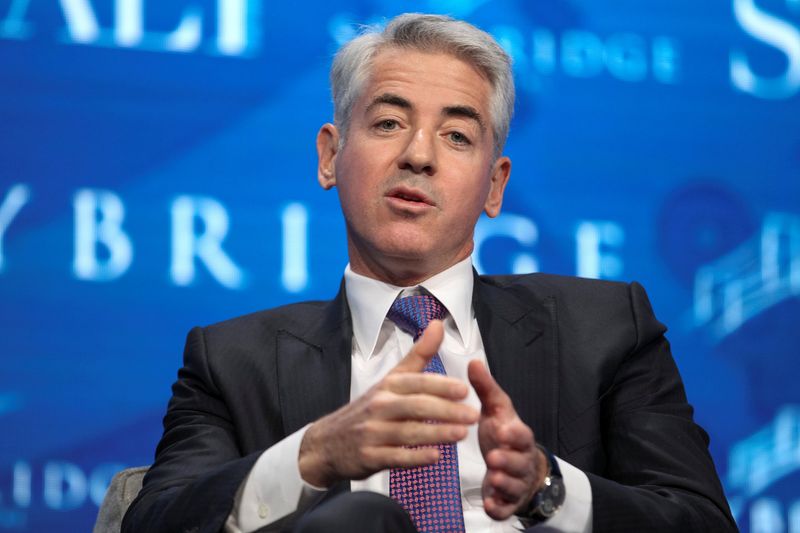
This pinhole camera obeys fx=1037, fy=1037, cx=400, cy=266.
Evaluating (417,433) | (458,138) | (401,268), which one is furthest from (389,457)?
(458,138)

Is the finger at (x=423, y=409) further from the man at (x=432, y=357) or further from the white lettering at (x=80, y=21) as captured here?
the white lettering at (x=80, y=21)

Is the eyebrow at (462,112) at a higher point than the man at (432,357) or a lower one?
higher

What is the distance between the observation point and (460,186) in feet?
6.25

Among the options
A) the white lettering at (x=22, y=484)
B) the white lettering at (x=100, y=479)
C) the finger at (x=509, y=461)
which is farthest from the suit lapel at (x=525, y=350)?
the white lettering at (x=22, y=484)

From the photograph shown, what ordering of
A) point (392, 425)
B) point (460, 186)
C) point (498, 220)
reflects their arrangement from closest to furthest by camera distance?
1. point (392, 425)
2. point (460, 186)
3. point (498, 220)

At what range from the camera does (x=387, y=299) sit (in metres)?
1.88

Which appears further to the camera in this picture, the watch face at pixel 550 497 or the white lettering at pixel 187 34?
the white lettering at pixel 187 34

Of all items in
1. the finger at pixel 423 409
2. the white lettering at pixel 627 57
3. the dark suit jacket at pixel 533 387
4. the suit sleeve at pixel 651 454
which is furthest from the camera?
the white lettering at pixel 627 57

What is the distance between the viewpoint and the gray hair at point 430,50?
197 centimetres

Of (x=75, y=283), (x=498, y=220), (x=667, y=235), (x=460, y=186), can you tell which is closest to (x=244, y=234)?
(x=75, y=283)

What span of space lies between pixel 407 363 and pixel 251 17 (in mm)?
1606

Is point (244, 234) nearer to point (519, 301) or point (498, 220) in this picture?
point (498, 220)

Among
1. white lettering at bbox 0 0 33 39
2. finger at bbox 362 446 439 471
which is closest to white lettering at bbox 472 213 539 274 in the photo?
white lettering at bbox 0 0 33 39

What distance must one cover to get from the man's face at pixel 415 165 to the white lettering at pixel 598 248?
821 mm
